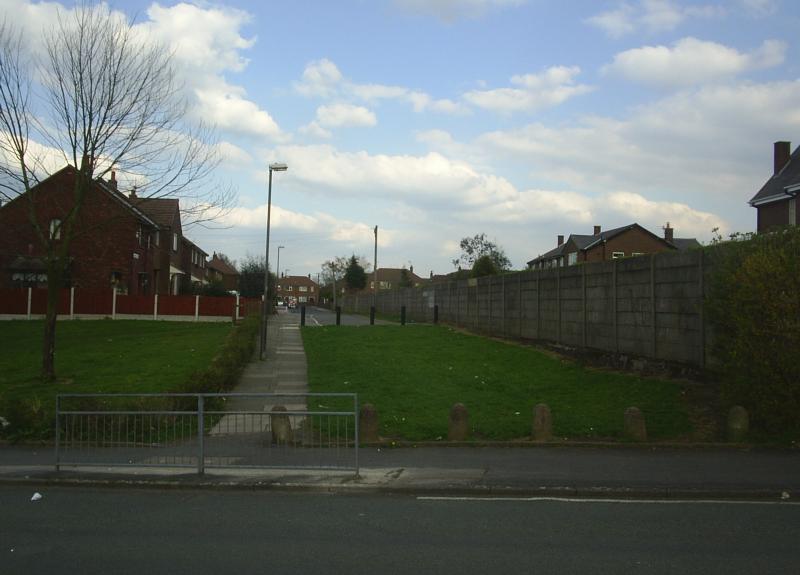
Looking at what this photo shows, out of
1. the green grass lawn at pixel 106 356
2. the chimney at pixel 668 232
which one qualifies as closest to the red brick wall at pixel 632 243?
the chimney at pixel 668 232

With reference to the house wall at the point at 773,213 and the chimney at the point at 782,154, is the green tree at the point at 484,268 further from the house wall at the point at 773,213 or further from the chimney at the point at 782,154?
the chimney at the point at 782,154

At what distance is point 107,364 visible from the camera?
1898 cm

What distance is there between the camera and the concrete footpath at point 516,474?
27.4ft

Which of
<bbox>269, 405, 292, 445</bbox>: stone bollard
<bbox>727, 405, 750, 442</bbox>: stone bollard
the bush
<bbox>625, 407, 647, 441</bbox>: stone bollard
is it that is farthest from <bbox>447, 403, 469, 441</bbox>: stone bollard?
the bush

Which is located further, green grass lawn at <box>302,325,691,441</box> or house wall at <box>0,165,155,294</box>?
house wall at <box>0,165,155,294</box>

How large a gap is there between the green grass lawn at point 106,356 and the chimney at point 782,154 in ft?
90.9

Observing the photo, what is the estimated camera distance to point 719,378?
1205 cm

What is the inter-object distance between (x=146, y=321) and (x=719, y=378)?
A: 2902cm

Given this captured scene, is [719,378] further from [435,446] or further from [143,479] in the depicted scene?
[143,479]

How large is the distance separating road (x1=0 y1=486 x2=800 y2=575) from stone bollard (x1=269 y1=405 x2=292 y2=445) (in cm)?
135

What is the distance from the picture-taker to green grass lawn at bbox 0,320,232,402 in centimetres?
1542

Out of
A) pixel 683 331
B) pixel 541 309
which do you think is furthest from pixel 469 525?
pixel 541 309

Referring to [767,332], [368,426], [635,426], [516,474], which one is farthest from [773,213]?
[516,474]

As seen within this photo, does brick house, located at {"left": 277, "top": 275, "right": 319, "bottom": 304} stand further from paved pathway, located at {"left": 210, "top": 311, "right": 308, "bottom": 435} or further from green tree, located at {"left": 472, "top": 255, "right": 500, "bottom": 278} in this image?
paved pathway, located at {"left": 210, "top": 311, "right": 308, "bottom": 435}
